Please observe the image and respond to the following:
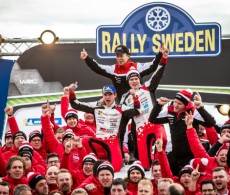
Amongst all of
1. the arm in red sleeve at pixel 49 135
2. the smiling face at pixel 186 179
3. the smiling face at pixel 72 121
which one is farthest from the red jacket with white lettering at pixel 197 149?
the smiling face at pixel 72 121

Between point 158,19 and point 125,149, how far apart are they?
3.60 metres

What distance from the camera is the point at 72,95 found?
491 inches

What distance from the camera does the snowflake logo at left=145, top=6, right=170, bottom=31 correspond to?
15.6 metres

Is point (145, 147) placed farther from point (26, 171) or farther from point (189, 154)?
point (26, 171)

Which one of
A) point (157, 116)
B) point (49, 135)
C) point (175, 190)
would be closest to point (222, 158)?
point (157, 116)

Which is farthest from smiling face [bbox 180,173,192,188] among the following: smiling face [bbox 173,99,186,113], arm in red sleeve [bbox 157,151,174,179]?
smiling face [bbox 173,99,186,113]

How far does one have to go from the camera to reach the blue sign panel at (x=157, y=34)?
15.5 meters

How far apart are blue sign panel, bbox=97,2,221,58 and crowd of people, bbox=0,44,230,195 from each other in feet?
7.01

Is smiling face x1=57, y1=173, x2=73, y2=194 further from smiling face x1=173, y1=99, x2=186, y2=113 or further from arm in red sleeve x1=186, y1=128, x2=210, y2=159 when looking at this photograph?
smiling face x1=173, y1=99, x2=186, y2=113

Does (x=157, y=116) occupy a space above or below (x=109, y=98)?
below

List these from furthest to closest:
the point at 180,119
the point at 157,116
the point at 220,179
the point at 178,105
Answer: the point at 157,116
the point at 180,119
the point at 178,105
the point at 220,179

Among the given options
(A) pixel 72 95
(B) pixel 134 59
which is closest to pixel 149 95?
(A) pixel 72 95

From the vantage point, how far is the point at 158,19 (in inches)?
614

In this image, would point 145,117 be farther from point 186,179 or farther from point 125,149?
point 186,179
